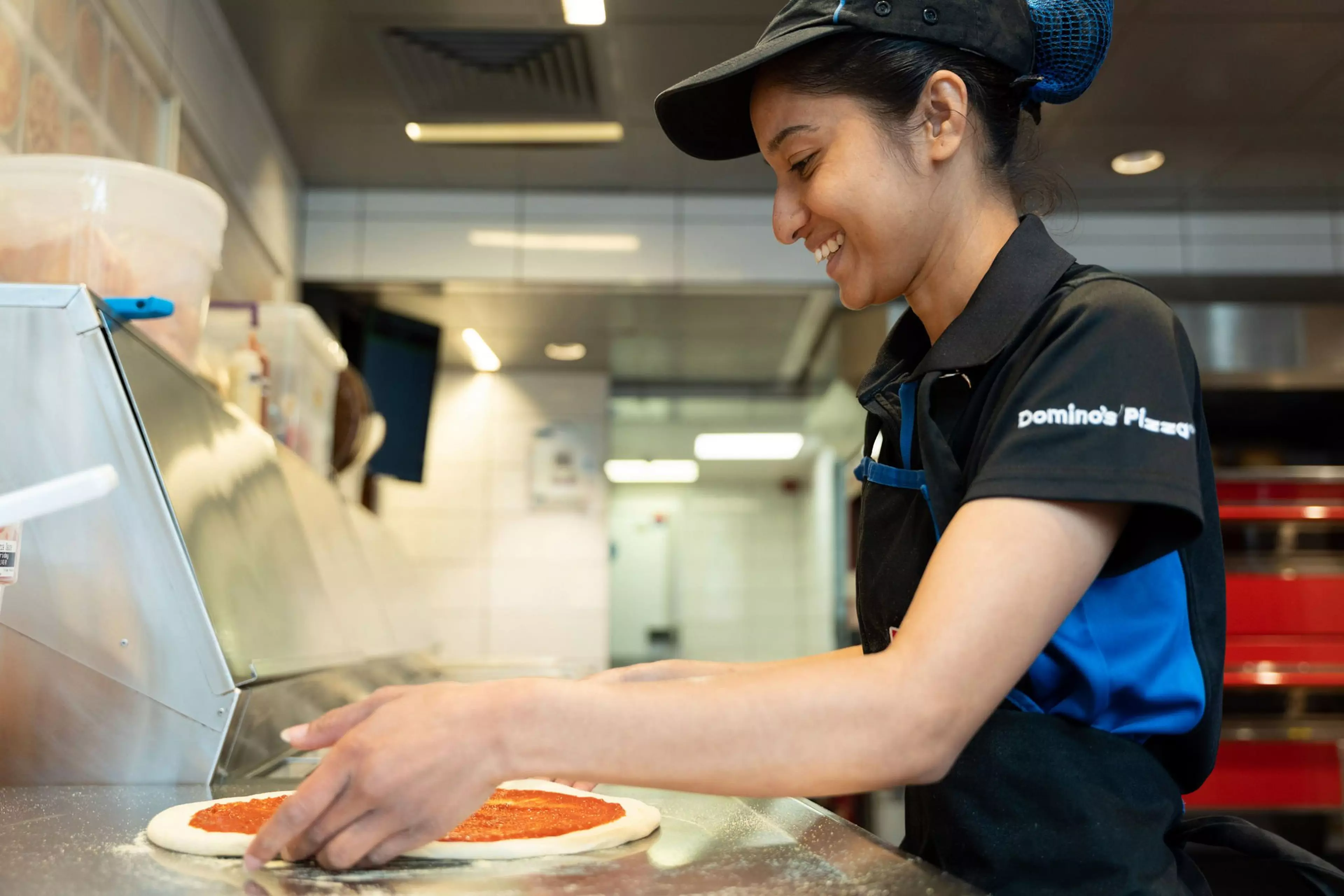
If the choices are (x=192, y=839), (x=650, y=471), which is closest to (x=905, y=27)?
(x=192, y=839)

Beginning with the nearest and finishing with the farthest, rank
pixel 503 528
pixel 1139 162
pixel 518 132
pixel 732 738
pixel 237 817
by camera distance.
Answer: pixel 732 738
pixel 237 817
pixel 518 132
pixel 1139 162
pixel 503 528

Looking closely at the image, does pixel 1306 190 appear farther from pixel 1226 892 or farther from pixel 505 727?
pixel 505 727

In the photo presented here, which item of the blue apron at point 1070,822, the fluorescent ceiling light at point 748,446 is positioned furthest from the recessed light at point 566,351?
the blue apron at point 1070,822

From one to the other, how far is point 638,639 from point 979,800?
13.4 feet

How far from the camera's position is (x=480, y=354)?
4332 millimetres

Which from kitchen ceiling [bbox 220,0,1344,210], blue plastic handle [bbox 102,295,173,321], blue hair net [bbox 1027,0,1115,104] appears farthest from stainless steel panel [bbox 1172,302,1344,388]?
blue plastic handle [bbox 102,295,173,321]

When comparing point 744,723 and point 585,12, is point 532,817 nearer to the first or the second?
point 744,723

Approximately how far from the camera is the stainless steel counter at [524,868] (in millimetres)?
646

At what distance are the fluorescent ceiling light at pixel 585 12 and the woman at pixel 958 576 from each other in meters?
1.57

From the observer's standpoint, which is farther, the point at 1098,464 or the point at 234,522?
the point at 234,522

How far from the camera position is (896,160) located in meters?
0.83

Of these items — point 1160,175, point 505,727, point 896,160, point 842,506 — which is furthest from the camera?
point 842,506

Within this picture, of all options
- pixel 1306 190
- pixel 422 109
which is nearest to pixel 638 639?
pixel 422 109

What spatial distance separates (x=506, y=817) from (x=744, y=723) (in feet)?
1.13
